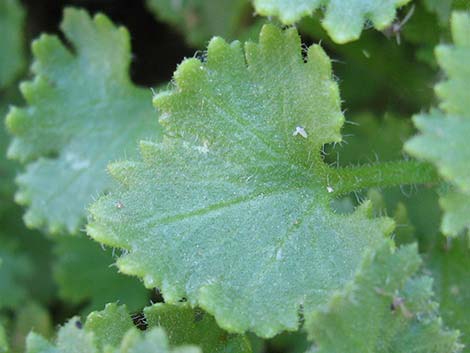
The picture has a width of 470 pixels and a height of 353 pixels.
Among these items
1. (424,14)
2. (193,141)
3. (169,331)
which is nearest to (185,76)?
(193,141)

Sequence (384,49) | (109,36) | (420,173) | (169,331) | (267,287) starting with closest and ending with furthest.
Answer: (267,287), (169,331), (420,173), (109,36), (384,49)

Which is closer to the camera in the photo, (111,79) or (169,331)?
(169,331)

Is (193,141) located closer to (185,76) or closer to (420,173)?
(185,76)

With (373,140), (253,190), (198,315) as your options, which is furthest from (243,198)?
(373,140)

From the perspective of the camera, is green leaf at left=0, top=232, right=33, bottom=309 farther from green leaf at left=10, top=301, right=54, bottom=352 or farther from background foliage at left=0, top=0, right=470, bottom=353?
background foliage at left=0, top=0, right=470, bottom=353

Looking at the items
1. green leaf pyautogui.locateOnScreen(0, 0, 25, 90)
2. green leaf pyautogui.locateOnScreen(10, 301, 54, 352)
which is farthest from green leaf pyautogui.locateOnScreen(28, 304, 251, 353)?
green leaf pyautogui.locateOnScreen(0, 0, 25, 90)

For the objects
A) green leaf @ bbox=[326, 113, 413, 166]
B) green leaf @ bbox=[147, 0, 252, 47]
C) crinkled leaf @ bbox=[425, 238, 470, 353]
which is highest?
green leaf @ bbox=[147, 0, 252, 47]

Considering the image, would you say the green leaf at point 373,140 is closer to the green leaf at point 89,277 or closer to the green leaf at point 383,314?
the green leaf at point 89,277

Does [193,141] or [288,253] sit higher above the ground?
[193,141]
